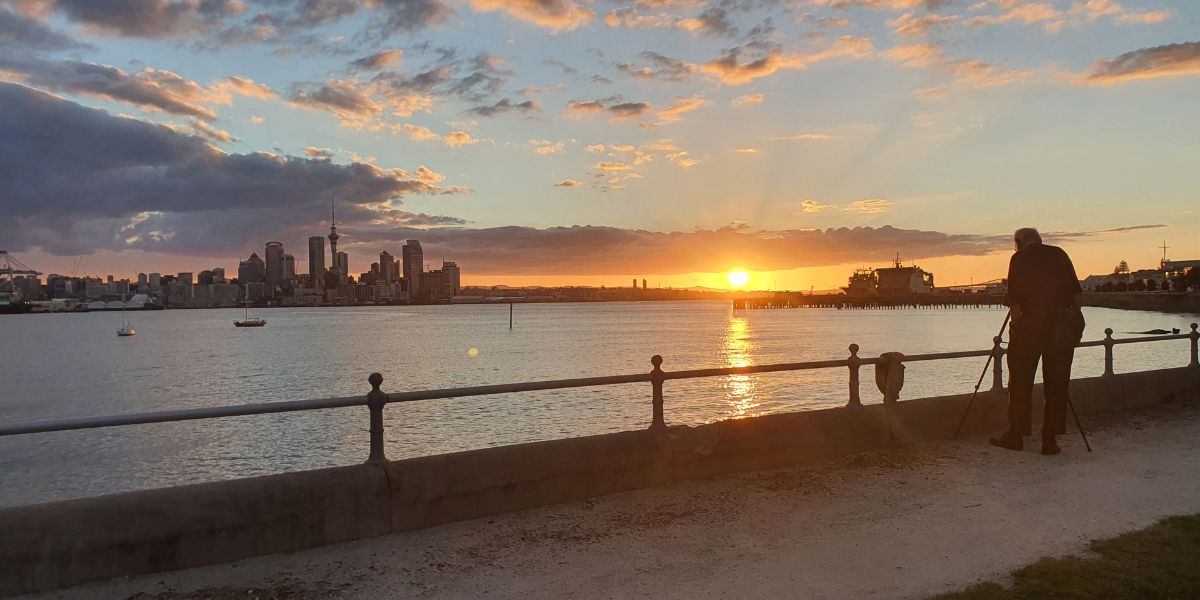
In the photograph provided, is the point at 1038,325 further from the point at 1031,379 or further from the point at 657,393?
the point at 657,393

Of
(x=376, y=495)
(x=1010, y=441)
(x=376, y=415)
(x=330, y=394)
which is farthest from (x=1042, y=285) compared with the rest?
(x=330, y=394)

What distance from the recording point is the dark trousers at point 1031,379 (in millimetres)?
8719

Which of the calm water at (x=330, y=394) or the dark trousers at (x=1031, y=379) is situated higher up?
the dark trousers at (x=1031, y=379)

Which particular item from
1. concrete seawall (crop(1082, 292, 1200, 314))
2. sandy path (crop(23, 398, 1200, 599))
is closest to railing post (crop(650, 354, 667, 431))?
sandy path (crop(23, 398, 1200, 599))

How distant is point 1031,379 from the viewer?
8.88 m

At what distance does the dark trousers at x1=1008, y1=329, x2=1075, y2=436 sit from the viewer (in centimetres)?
872

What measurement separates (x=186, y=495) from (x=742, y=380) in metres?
44.5

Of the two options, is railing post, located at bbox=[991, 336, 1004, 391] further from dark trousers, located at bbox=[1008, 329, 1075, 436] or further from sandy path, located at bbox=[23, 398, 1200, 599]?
sandy path, located at bbox=[23, 398, 1200, 599]

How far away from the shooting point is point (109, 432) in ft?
103

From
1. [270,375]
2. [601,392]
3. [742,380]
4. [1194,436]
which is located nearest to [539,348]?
[270,375]

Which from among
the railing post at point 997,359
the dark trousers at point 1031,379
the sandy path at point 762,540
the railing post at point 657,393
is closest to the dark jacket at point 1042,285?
the dark trousers at point 1031,379

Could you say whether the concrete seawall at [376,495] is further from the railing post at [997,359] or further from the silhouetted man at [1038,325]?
the railing post at [997,359]

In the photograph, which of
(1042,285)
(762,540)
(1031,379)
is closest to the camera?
(762,540)

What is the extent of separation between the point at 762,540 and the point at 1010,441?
4984 millimetres
